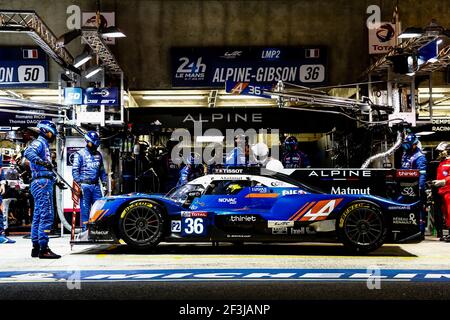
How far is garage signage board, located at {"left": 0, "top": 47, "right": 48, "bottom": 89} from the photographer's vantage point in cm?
1684

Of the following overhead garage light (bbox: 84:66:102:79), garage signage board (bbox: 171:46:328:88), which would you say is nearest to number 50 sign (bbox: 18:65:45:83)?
overhead garage light (bbox: 84:66:102:79)

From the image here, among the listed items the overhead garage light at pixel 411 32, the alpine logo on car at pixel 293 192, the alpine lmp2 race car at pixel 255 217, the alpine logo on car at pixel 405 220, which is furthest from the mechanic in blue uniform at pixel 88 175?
the overhead garage light at pixel 411 32

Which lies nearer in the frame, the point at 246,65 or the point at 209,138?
the point at 209,138

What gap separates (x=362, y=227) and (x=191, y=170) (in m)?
8.15

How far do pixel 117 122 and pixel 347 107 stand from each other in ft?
19.8

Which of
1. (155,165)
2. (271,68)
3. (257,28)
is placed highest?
(257,28)

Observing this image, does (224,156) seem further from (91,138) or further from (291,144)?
(91,138)

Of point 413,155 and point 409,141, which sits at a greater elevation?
point 409,141

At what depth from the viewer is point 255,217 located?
9211 mm

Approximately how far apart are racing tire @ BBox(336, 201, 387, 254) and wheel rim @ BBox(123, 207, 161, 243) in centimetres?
292
